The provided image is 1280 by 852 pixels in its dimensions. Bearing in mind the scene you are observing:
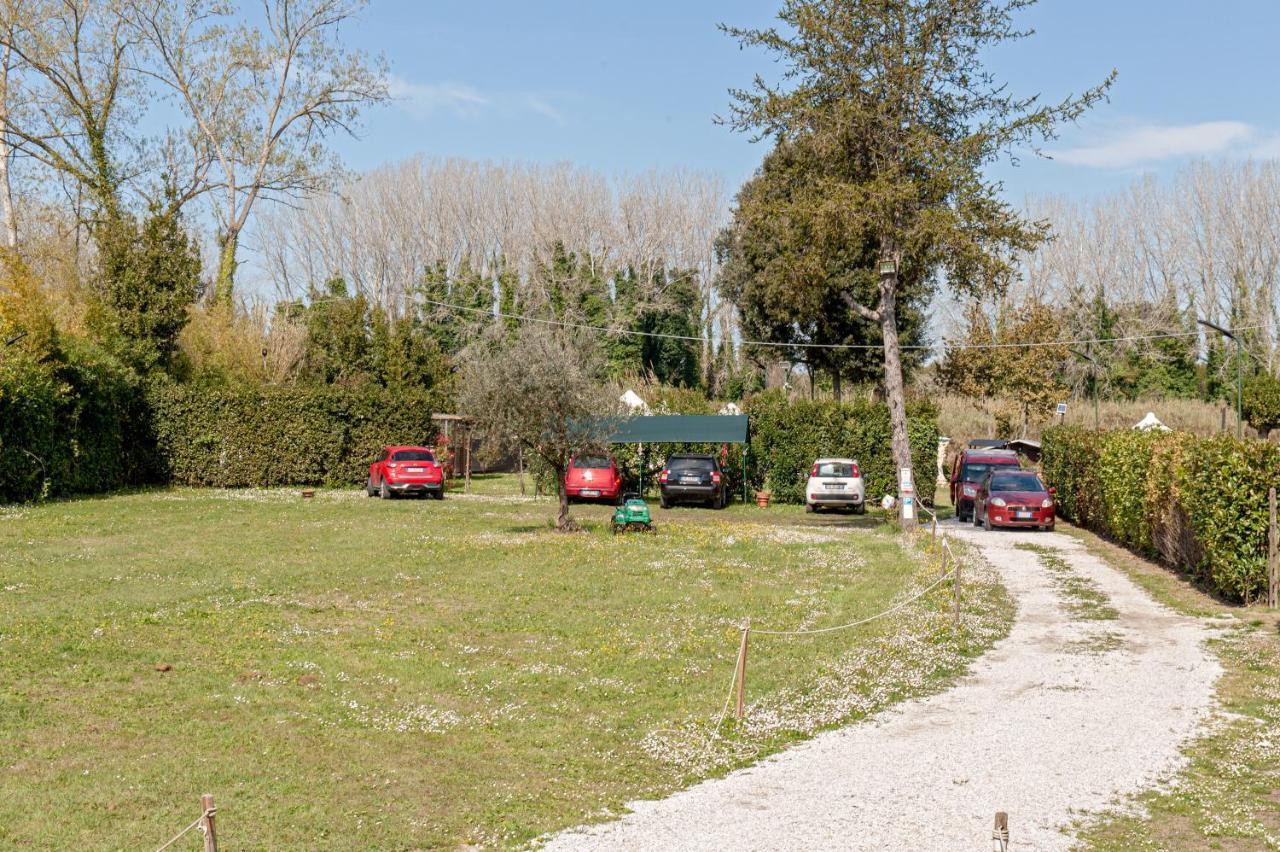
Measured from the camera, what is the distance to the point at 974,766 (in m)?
9.22

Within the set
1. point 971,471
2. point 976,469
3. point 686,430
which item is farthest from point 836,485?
point 686,430

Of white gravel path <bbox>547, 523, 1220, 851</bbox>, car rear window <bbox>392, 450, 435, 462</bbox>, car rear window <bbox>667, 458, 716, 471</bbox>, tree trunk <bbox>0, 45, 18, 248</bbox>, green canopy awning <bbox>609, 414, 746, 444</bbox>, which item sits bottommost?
white gravel path <bbox>547, 523, 1220, 851</bbox>

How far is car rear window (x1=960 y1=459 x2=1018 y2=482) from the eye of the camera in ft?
120

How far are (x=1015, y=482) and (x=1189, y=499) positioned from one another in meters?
13.8

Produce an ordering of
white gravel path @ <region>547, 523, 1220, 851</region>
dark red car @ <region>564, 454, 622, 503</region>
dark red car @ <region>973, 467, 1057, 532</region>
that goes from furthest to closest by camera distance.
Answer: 1. dark red car @ <region>564, 454, 622, 503</region>
2. dark red car @ <region>973, 467, 1057, 532</region>
3. white gravel path @ <region>547, 523, 1220, 851</region>

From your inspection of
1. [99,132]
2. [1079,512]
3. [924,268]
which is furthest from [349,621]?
[99,132]

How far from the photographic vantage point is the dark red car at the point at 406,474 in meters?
37.8

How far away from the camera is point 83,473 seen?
113ft

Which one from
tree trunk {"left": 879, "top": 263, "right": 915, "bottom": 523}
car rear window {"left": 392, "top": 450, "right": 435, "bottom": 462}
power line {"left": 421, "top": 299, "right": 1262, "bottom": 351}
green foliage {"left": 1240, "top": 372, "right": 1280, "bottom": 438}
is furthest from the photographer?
green foliage {"left": 1240, "top": 372, "right": 1280, "bottom": 438}

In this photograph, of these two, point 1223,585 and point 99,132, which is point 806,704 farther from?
point 99,132

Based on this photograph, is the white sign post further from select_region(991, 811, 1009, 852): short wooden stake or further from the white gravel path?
select_region(991, 811, 1009, 852): short wooden stake

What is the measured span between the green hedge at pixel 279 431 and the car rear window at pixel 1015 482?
21834mm

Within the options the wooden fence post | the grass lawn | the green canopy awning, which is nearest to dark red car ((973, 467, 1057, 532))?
the grass lawn

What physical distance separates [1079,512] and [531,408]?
60.9 feet
